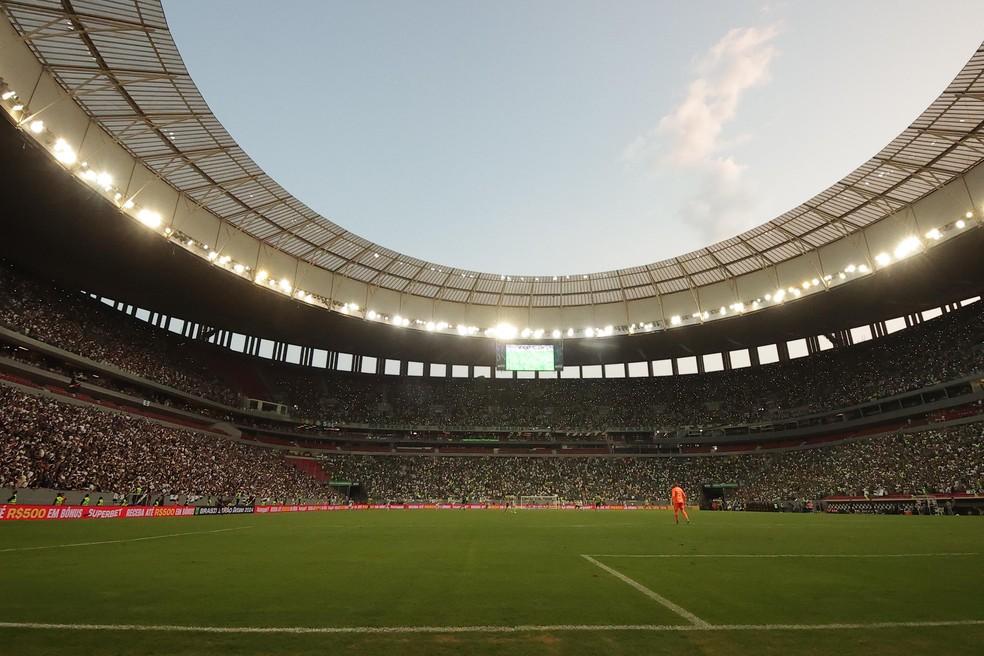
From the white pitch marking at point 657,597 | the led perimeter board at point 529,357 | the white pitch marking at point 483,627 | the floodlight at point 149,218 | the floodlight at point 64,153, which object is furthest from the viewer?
the led perimeter board at point 529,357

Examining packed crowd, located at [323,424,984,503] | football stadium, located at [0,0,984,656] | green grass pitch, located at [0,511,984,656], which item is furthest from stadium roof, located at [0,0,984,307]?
green grass pitch, located at [0,511,984,656]

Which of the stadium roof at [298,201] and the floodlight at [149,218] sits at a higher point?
the stadium roof at [298,201]

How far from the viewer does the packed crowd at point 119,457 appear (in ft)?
73.9

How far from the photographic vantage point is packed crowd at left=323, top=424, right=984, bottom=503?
115ft

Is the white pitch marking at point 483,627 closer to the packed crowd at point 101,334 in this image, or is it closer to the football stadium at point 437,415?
the football stadium at point 437,415

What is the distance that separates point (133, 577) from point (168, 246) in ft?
97.5

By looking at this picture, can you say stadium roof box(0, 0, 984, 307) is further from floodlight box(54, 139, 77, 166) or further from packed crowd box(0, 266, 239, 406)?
packed crowd box(0, 266, 239, 406)

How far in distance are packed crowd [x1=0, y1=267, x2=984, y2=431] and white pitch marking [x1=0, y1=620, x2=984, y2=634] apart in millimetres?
34000

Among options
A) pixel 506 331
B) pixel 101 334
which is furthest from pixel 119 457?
pixel 506 331

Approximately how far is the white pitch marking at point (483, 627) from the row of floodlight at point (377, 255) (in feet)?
82.7

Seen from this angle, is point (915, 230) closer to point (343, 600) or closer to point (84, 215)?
point (343, 600)

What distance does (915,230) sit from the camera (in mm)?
31297

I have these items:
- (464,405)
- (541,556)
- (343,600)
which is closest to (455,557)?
(541,556)

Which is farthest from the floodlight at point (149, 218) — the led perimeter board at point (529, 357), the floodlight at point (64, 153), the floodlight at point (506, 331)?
the floodlight at point (506, 331)
